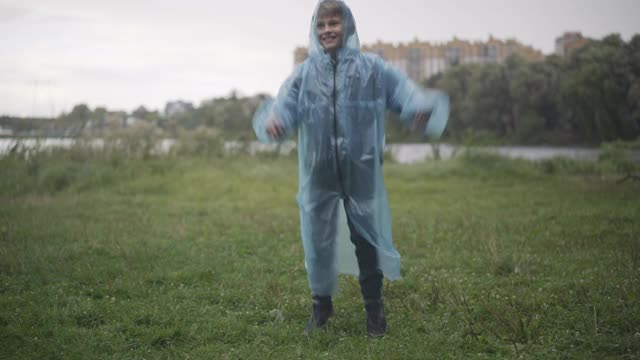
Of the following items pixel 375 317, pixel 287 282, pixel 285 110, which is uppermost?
pixel 285 110

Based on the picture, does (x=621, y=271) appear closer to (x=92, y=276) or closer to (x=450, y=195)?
(x=92, y=276)

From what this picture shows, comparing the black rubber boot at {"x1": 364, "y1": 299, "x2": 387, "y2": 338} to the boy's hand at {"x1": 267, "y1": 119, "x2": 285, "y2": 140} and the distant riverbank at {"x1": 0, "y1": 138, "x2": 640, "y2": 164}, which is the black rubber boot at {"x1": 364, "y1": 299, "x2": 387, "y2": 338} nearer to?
the boy's hand at {"x1": 267, "y1": 119, "x2": 285, "y2": 140}

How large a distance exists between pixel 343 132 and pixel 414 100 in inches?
21.5

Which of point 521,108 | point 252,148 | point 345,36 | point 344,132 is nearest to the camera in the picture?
point 344,132

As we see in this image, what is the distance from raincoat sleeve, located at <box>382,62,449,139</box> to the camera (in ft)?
12.6

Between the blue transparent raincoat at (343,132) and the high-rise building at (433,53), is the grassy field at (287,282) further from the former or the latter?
the high-rise building at (433,53)

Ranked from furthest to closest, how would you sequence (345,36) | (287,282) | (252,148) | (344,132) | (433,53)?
(433,53), (252,148), (287,282), (345,36), (344,132)

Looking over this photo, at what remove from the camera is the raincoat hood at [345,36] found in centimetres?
378

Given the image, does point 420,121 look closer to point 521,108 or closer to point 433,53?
point 521,108

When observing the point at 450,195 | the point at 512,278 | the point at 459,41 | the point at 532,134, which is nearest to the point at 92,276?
the point at 512,278

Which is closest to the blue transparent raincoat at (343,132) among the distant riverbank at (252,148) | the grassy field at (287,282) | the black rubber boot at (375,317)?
the black rubber boot at (375,317)

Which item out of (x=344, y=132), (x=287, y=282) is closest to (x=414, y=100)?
(x=344, y=132)

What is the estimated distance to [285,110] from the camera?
3.88 m

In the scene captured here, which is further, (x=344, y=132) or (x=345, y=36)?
(x=345, y=36)
